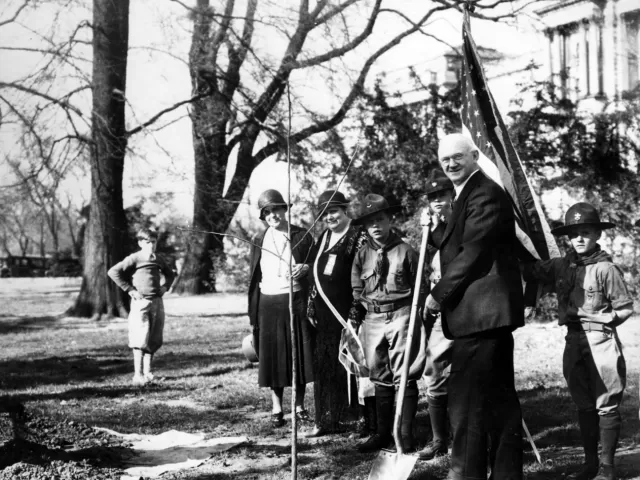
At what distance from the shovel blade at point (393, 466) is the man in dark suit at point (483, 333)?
256 millimetres

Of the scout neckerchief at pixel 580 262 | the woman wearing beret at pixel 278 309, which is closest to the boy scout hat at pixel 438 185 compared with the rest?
the scout neckerchief at pixel 580 262

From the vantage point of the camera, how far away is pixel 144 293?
9570 mm

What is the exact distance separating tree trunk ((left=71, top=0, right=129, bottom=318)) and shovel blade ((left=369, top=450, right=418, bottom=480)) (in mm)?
14221

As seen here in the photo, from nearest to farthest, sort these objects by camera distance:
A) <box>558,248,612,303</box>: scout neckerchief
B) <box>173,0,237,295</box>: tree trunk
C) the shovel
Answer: the shovel < <box>558,248,612,303</box>: scout neckerchief < <box>173,0,237,295</box>: tree trunk

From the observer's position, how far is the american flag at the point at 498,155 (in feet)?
17.2

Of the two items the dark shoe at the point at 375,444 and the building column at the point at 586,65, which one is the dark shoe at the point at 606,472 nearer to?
the dark shoe at the point at 375,444

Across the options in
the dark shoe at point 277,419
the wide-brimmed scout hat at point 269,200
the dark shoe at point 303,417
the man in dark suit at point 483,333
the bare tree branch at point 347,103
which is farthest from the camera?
the bare tree branch at point 347,103

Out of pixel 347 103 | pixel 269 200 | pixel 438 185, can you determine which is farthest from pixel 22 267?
pixel 438 185

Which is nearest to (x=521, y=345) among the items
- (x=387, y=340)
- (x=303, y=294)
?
(x=303, y=294)

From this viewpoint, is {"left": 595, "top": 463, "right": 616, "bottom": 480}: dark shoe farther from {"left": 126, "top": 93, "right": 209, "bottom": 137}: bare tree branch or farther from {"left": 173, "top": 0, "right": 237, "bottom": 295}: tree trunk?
{"left": 126, "top": 93, "right": 209, "bottom": 137}: bare tree branch

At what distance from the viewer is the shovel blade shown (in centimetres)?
457

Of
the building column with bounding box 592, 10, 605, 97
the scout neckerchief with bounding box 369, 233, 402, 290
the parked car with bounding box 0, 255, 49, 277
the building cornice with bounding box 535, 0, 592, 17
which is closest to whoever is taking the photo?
the scout neckerchief with bounding box 369, 233, 402, 290

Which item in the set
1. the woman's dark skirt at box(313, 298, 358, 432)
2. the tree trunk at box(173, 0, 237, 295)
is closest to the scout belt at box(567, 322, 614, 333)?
the woman's dark skirt at box(313, 298, 358, 432)

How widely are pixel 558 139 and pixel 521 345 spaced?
4.06 meters
